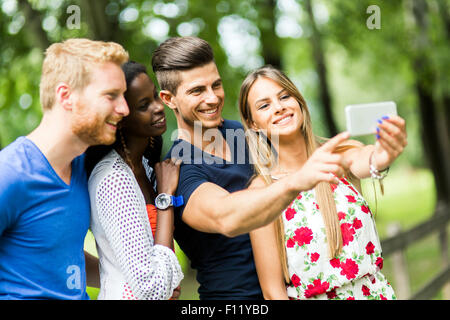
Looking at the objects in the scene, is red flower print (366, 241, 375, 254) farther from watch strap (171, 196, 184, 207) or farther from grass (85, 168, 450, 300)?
watch strap (171, 196, 184, 207)

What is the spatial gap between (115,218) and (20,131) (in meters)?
6.39

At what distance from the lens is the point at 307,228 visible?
1.93 m

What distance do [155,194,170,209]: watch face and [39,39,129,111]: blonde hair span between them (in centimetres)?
50

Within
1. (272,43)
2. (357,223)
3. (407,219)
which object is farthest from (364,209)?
(407,219)

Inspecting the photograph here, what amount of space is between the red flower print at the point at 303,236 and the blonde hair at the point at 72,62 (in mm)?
929

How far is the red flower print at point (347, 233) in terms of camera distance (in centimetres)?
192

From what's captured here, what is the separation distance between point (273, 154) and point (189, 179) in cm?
41

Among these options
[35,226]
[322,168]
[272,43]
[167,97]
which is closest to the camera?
[322,168]

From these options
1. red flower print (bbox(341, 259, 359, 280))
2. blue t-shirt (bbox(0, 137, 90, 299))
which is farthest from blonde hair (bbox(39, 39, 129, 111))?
red flower print (bbox(341, 259, 359, 280))

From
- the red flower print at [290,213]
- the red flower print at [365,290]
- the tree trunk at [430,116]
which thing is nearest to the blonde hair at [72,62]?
the red flower print at [290,213]

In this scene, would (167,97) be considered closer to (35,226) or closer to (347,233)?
(35,226)

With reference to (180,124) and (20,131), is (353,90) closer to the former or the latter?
(20,131)

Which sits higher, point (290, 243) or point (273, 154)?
point (273, 154)

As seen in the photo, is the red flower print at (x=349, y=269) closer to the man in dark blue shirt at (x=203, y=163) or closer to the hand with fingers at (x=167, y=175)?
the man in dark blue shirt at (x=203, y=163)
